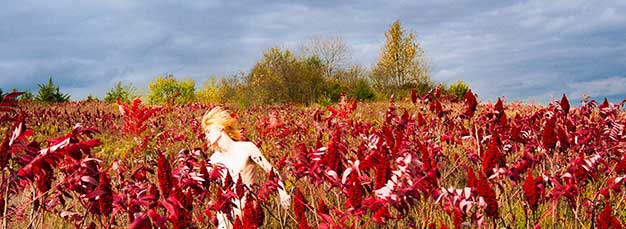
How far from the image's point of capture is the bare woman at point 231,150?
4957mm

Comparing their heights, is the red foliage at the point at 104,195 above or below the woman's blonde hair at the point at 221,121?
below

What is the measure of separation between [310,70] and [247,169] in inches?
1133

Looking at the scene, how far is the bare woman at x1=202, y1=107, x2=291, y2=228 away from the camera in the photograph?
16.3ft

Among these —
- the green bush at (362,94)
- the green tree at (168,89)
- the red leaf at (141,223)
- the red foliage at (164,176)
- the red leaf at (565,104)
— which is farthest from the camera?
the green tree at (168,89)

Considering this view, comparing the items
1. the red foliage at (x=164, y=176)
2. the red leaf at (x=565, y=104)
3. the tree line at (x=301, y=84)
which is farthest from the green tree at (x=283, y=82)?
the red foliage at (x=164, y=176)

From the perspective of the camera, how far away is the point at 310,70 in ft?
110

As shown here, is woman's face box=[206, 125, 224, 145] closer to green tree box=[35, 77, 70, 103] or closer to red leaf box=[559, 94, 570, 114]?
red leaf box=[559, 94, 570, 114]

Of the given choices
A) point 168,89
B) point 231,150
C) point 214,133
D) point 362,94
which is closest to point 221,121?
point 214,133

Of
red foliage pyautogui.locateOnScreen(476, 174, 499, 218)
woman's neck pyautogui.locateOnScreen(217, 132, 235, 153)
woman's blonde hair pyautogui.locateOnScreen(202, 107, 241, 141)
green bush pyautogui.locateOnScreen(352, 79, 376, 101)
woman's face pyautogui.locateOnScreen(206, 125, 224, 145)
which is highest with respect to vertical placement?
green bush pyautogui.locateOnScreen(352, 79, 376, 101)

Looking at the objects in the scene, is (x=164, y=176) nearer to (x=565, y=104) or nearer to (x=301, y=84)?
(x=565, y=104)

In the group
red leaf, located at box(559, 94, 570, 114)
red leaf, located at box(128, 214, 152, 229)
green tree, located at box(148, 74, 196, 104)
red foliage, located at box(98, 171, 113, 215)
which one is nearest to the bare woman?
red foliage, located at box(98, 171, 113, 215)

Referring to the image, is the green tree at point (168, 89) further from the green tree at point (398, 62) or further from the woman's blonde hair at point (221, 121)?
the woman's blonde hair at point (221, 121)

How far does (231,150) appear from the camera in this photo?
5.10 meters

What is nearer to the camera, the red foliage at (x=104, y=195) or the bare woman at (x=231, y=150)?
the red foliage at (x=104, y=195)
